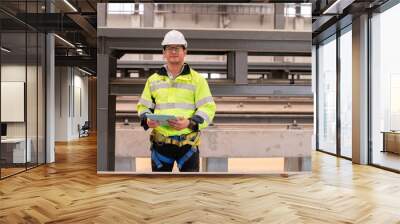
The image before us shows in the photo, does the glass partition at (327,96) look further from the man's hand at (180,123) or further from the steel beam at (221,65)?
the man's hand at (180,123)

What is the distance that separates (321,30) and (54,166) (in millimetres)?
6206

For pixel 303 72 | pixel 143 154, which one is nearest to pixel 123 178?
pixel 143 154

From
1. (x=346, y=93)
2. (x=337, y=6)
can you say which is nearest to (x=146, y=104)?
(x=337, y=6)

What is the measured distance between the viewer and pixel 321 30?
901cm

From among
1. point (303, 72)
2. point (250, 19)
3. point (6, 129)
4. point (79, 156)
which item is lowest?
point (79, 156)

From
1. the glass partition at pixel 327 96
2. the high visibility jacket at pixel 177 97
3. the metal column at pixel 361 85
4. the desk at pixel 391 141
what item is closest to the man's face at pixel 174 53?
the high visibility jacket at pixel 177 97

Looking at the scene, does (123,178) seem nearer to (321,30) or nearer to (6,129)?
(6,129)

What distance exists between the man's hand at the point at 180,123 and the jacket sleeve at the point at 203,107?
0.06 metres

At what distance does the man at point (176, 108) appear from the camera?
10.1ft

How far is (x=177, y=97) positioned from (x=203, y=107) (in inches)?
10.6

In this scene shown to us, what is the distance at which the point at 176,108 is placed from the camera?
3.27m

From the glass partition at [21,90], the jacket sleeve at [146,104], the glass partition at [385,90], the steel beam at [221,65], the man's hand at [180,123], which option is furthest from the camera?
the glass partition at [385,90]

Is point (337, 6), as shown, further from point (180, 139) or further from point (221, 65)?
point (180, 139)

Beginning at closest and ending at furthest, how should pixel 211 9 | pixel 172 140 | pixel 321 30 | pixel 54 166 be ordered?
pixel 172 140
pixel 211 9
pixel 54 166
pixel 321 30
